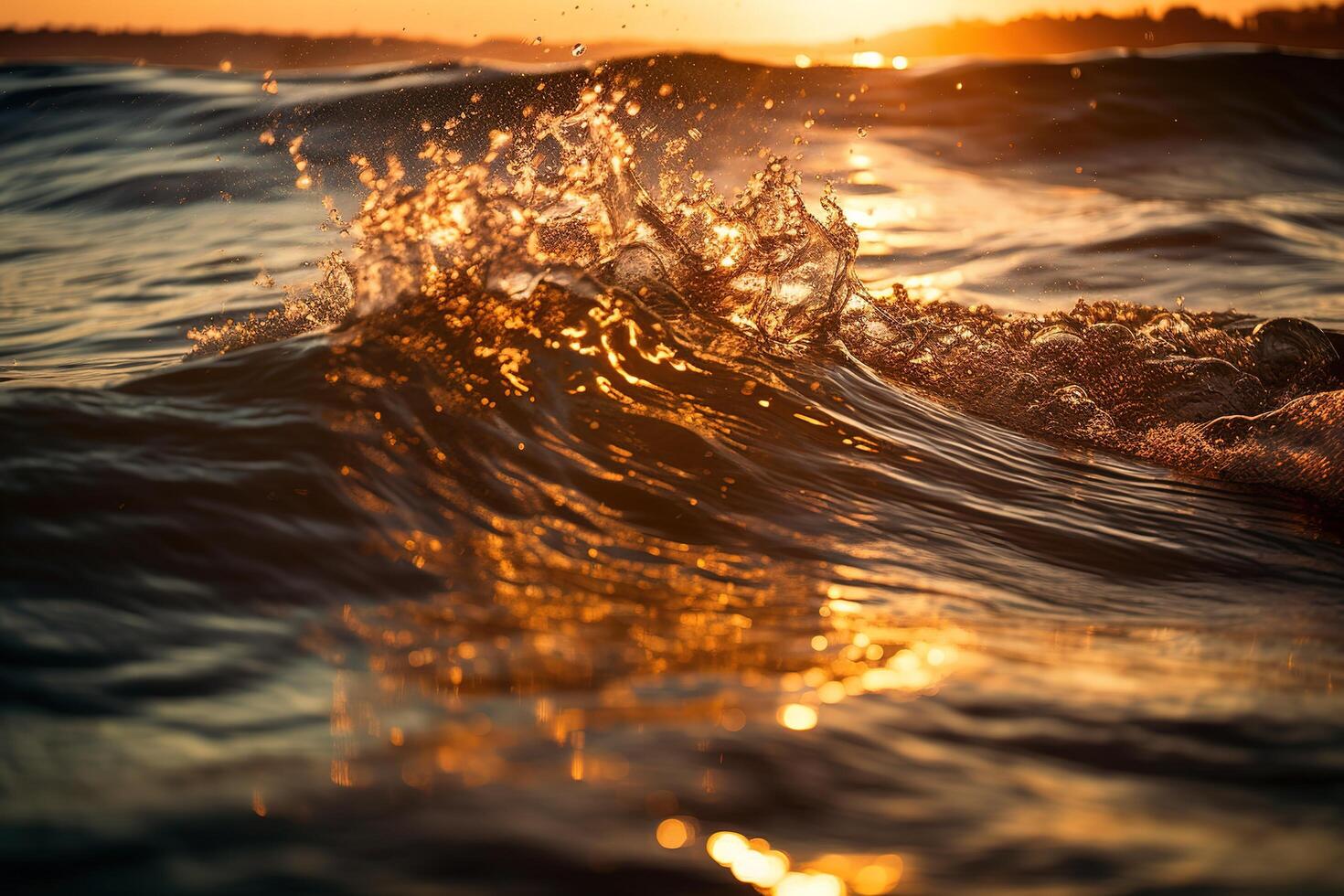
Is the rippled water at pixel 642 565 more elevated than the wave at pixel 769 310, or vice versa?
the wave at pixel 769 310

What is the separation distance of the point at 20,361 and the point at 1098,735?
501cm

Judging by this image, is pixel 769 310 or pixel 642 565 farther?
pixel 769 310

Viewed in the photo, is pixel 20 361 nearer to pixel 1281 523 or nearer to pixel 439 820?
pixel 439 820

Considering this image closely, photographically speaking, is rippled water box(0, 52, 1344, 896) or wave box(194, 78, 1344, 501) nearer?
rippled water box(0, 52, 1344, 896)

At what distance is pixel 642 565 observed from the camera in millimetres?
2773

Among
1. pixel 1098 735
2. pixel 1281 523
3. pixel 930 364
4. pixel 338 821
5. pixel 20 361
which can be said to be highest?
pixel 930 364

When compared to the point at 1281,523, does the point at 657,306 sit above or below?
above

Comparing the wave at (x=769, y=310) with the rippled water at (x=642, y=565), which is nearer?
the rippled water at (x=642, y=565)

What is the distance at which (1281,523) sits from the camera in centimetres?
391

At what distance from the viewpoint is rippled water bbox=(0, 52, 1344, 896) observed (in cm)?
162

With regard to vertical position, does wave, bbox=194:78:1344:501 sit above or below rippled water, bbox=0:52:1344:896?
above

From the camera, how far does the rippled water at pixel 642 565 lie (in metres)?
1.62

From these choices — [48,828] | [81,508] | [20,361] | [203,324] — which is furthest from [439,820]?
[203,324]

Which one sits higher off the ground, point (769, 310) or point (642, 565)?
point (769, 310)
